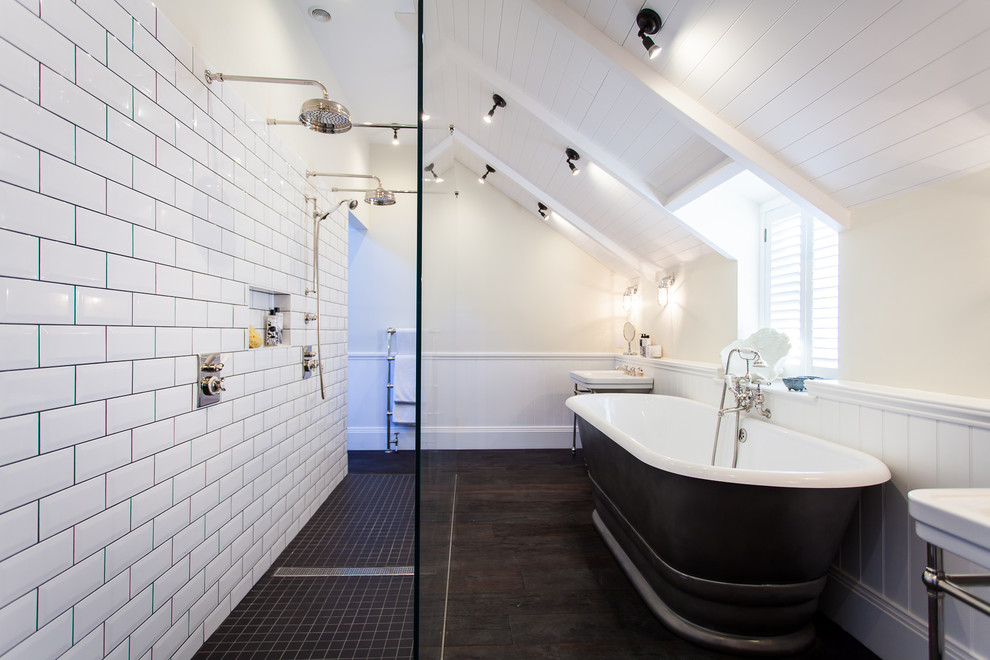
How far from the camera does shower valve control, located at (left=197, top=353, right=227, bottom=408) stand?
1.41 metres

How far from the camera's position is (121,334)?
1.09 meters

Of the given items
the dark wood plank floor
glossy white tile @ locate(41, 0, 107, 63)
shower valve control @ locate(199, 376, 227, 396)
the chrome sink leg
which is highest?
glossy white tile @ locate(41, 0, 107, 63)

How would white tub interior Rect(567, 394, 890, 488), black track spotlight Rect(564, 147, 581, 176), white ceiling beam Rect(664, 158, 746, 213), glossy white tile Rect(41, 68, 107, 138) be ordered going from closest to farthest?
glossy white tile Rect(41, 68, 107, 138) → white tub interior Rect(567, 394, 890, 488) → white ceiling beam Rect(664, 158, 746, 213) → black track spotlight Rect(564, 147, 581, 176)

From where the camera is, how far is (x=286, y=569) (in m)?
1.88

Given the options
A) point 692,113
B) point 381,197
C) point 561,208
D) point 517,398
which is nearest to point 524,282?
point 561,208

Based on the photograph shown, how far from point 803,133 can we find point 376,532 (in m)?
2.66

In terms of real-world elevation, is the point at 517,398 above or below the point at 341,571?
above

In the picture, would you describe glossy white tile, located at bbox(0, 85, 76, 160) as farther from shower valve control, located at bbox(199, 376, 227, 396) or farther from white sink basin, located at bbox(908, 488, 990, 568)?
white sink basin, located at bbox(908, 488, 990, 568)

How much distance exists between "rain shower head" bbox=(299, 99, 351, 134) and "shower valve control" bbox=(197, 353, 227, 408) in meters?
1.00

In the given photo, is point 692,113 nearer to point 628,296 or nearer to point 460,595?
point 460,595

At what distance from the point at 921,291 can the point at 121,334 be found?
2.51 meters

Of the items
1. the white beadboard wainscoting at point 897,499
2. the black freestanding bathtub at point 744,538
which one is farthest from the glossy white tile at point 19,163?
the white beadboard wainscoting at point 897,499

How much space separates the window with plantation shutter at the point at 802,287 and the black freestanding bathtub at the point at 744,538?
1.82 ft

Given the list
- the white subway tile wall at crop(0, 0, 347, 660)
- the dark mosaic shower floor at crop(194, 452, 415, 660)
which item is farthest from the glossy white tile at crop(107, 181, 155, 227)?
the dark mosaic shower floor at crop(194, 452, 415, 660)
